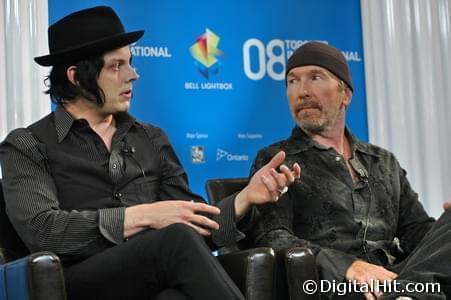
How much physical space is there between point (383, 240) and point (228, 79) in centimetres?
170

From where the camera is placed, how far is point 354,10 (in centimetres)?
513

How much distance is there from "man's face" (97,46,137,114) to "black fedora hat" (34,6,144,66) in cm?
4

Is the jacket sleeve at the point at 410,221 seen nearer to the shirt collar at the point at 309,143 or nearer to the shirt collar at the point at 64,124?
the shirt collar at the point at 309,143

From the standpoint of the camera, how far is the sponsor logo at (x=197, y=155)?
4.58 m

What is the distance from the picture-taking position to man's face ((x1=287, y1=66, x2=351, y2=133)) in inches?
134

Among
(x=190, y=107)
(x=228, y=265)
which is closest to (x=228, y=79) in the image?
(x=190, y=107)

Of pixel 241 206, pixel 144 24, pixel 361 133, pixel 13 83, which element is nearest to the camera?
pixel 241 206

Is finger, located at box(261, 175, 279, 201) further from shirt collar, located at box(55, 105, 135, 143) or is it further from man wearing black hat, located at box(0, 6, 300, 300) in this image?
shirt collar, located at box(55, 105, 135, 143)

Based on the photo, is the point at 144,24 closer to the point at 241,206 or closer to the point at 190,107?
the point at 190,107

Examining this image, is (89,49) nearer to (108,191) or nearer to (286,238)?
(108,191)

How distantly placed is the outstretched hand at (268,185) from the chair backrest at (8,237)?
0.76 metres

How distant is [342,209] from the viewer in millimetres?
3248

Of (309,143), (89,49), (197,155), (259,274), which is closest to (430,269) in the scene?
(259,274)

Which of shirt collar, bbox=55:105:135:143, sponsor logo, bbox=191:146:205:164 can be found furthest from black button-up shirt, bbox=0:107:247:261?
sponsor logo, bbox=191:146:205:164
